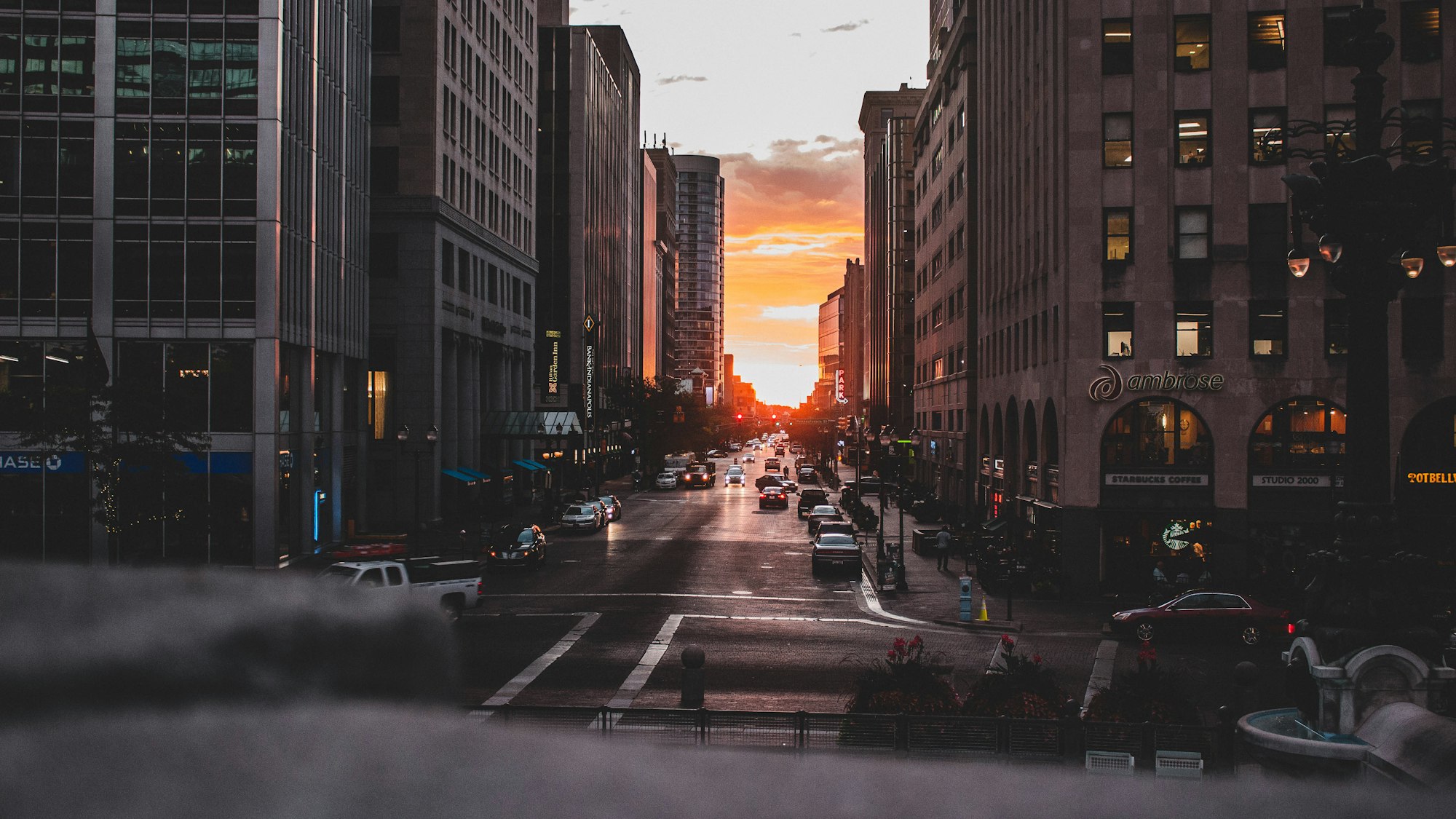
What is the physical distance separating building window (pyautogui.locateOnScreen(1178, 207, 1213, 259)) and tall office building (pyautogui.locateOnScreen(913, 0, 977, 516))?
2536 cm

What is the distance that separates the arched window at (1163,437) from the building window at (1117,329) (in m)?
1.88

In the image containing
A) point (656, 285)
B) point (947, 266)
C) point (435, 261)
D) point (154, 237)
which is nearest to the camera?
point (154, 237)

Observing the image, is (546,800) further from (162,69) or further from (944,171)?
(944,171)

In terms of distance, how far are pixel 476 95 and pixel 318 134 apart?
A: 21.7m

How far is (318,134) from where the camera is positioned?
43.5m

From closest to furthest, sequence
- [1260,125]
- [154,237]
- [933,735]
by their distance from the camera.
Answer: [933,735] → [1260,125] → [154,237]

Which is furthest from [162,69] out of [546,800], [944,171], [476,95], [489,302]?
[944,171]

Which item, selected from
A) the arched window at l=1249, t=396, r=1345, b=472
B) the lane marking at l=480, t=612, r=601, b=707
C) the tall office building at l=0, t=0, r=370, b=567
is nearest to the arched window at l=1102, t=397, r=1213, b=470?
the arched window at l=1249, t=396, r=1345, b=472

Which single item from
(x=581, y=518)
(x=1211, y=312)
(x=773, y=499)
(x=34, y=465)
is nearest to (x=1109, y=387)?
(x=1211, y=312)

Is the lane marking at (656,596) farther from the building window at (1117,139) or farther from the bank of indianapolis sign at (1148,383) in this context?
the building window at (1117,139)

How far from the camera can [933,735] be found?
42.1ft

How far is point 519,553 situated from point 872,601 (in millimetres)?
13127

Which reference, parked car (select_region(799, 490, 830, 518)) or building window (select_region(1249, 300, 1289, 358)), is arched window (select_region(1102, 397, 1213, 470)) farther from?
parked car (select_region(799, 490, 830, 518))

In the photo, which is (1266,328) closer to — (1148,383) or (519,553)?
(1148,383)
